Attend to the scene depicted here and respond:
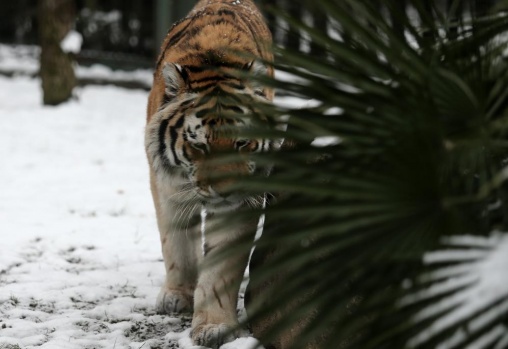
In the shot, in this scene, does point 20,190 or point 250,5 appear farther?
point 20,190

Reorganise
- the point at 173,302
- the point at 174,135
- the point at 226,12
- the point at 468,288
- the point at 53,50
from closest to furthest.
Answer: the point at 468,288 → the point at 174,135 → the point at 173,302 → the point at 226,12 → the point at 53,50

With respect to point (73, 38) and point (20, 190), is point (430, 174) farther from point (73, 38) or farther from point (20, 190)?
point (73, 38)

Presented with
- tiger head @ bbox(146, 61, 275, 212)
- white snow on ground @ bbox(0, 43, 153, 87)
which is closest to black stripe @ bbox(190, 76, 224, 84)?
tiger head @ bbox(146, 61, 275, 212)

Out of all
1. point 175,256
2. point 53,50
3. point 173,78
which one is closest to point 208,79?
point 173,78

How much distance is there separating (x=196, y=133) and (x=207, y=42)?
55 centimetres

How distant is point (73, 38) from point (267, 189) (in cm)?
863

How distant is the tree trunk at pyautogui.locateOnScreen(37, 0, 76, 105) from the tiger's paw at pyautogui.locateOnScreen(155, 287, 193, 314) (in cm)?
630

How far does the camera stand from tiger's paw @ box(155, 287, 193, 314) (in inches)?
150

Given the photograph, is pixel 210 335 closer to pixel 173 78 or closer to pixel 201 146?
pixel 201 146

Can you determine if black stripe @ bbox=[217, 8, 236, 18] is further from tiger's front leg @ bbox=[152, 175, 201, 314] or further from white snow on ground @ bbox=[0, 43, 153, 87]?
white snow on ground @ bbox=[0, 43, 153, 87]

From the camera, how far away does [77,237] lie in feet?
16.8

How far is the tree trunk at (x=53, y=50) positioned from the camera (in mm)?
9547

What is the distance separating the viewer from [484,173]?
1.50 metres

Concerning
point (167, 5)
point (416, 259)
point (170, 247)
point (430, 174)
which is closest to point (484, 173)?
point (430, 174)
